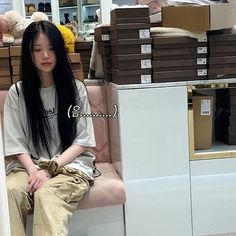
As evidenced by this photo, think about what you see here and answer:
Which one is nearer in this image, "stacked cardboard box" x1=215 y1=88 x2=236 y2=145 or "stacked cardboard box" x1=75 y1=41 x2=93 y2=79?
"stacked cardboard box" x1=215 y1=88 x2=236 y2=145

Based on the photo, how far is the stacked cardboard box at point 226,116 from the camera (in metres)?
2.14

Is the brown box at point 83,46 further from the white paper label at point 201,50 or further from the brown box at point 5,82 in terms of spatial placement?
the white paper label at point 201,50

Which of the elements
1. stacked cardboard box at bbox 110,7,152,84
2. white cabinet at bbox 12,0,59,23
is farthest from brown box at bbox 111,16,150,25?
white cabinet at bbox 12,0,59,23

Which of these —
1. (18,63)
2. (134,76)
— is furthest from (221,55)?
(18,63)

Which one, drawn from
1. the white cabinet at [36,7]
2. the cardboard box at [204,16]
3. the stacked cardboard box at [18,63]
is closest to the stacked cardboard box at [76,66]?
the stacked cardboard box at [18,63]

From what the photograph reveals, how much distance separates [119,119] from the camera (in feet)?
6.21

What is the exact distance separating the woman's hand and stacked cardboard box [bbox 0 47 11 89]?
0.62 metres

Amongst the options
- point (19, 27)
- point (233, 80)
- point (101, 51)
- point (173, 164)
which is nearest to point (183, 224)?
point (173, 164)

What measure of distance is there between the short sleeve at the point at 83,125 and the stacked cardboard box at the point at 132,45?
0.18 meters

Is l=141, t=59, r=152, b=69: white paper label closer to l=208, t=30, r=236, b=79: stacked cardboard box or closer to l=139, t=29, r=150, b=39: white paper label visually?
l=139, t=29, r=150, b=39: white paper label

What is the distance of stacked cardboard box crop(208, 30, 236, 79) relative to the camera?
1.97m

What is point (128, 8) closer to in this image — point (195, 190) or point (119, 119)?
point (119, 119)

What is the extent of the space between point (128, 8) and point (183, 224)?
3.43 feet

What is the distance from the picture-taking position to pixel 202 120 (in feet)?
6.82
